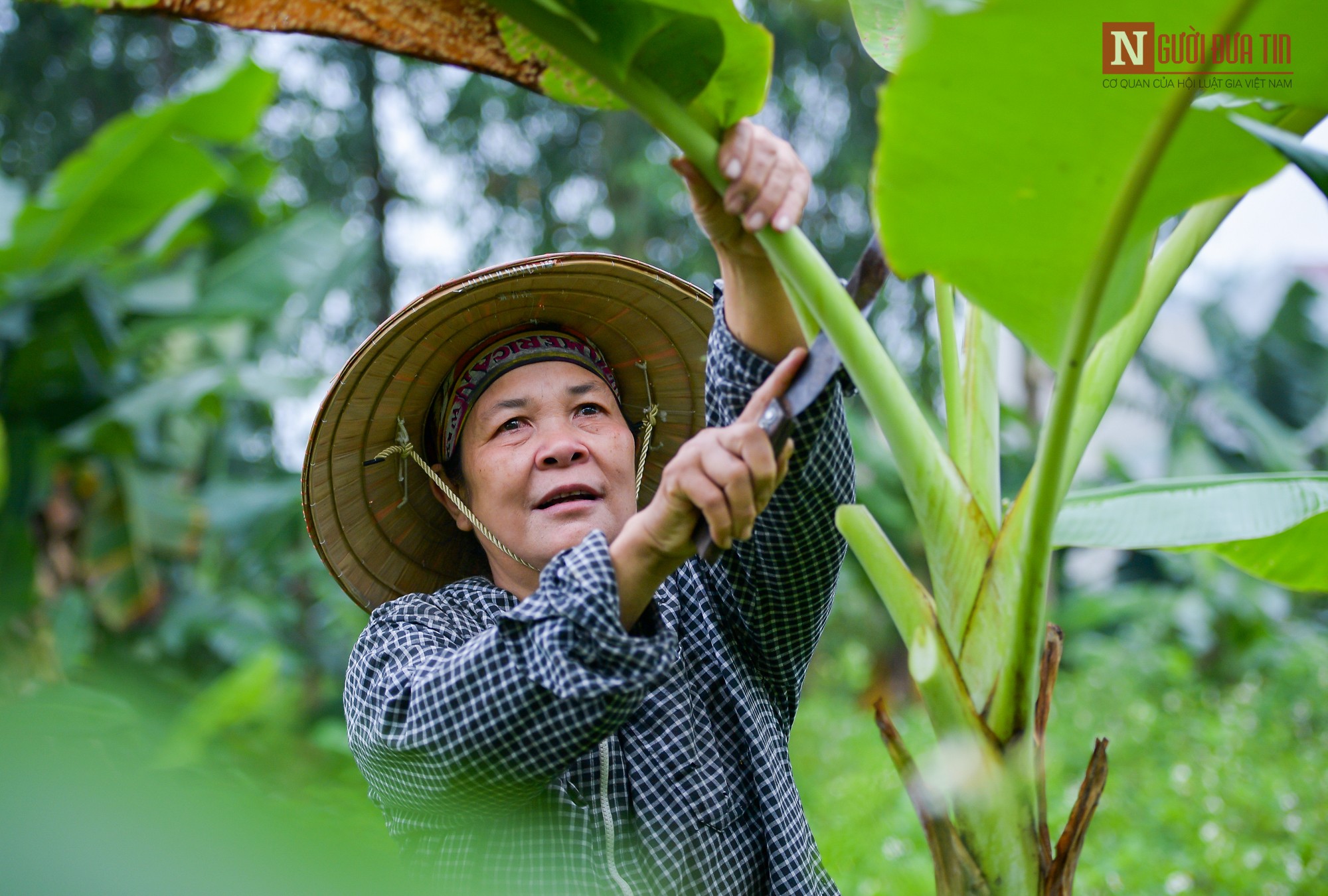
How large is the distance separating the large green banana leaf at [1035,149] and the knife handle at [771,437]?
194 millimetres

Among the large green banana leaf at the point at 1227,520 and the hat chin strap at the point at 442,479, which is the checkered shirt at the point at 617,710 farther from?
the large green banana leaf at the point at 1227,520

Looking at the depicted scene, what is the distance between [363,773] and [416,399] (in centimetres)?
53

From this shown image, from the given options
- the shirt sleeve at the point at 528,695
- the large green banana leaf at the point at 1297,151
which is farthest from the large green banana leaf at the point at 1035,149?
the shirt sleeve at the point at 528,695

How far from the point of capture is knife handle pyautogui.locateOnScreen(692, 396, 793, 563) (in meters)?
0.86

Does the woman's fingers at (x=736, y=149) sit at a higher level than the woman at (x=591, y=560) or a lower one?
higher

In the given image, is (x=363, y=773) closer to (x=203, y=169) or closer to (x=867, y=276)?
(x=867, y=276)

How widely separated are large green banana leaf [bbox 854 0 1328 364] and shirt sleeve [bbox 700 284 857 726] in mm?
214

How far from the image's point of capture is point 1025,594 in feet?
2.84

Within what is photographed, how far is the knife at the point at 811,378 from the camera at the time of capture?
87 centimetres

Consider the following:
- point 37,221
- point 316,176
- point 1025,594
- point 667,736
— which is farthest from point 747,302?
point 316,176

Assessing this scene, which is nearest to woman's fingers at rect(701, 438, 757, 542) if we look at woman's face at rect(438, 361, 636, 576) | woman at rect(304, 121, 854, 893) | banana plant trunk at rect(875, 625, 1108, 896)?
woman at rect(304, 121, 854, 893)

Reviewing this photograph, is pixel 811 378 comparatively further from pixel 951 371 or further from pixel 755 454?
pixel 951 371

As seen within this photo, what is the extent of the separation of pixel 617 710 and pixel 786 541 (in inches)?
12.5

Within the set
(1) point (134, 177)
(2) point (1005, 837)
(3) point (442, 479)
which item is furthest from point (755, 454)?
(1) point (134, 177)
